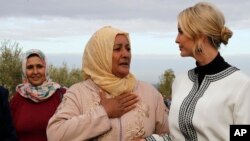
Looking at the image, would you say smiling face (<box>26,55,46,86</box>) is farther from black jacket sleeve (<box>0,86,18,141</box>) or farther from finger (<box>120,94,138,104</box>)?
finger (<box>120,94,138,104</box>)

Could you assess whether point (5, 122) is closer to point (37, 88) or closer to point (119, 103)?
point (37, 88)

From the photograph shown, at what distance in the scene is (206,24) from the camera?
11.5 ft

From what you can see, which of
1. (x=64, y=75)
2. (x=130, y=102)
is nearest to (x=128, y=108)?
(x=130, y=102)

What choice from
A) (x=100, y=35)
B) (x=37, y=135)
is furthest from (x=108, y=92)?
(x=37, y=135)

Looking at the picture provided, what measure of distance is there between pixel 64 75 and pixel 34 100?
143 ft

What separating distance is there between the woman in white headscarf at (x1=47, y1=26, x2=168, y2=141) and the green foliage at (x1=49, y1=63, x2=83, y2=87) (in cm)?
4071

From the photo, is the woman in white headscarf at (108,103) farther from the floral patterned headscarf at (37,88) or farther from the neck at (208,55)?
the floral patterned headscarf at (37,88)

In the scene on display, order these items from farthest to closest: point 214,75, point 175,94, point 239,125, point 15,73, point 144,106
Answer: point 15,73, point 144,106, point 175,94, point 214,75, point 239,125

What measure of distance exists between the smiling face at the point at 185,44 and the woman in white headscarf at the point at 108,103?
0.64 meters

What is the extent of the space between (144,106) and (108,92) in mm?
324

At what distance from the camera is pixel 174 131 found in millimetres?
3754

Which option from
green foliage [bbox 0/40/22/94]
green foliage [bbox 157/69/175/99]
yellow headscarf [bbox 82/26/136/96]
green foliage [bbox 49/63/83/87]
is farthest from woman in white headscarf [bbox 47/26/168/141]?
green foliage [bbox 157/69/175/99]

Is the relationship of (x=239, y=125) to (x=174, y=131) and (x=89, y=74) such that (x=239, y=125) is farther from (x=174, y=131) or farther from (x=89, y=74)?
(x=89, y=74)

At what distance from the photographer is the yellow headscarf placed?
4152mm
